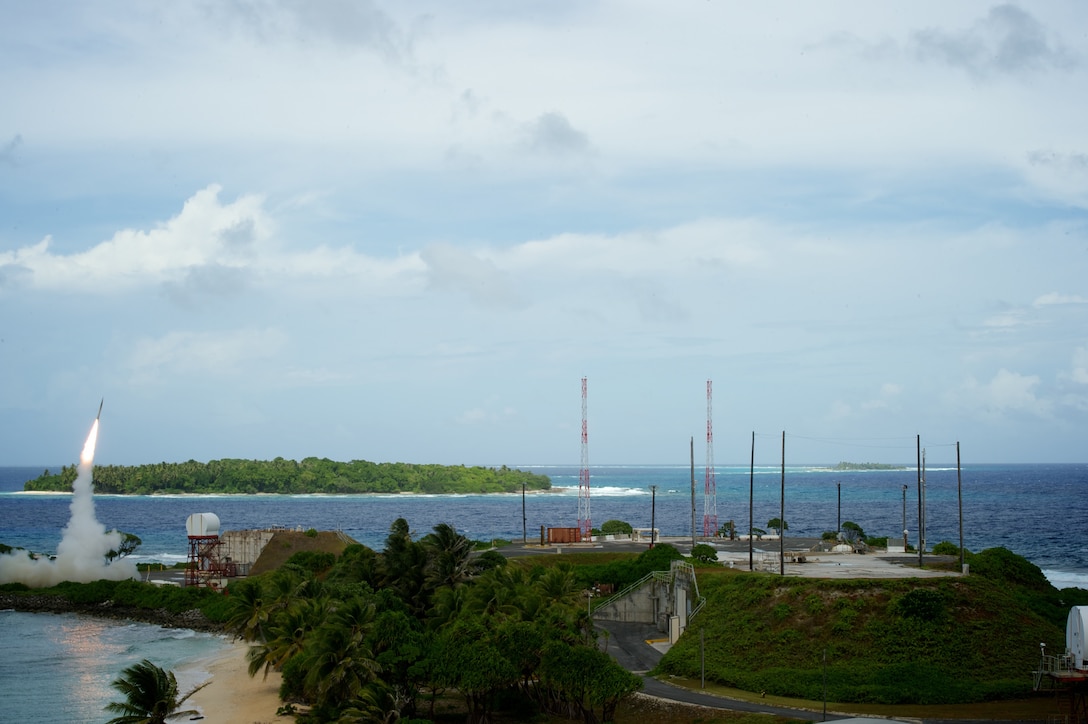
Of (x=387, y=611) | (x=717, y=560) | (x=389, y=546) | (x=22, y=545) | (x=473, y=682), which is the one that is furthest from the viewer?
(x=22, y=545)

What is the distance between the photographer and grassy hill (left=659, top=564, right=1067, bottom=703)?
5644cm

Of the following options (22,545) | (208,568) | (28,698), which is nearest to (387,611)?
(28,698)

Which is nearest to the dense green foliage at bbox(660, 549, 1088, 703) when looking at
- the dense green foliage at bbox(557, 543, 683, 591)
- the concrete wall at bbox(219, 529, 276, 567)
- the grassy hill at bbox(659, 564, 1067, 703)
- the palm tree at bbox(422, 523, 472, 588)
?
the grassy hill at bbox(659, 564, 1067, 703)

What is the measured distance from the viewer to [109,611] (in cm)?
10481

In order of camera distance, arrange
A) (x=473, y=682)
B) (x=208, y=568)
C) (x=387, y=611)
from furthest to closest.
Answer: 1. (x=208, y=568)
2. (x=387, y=611)
3. (x=473, y=682)

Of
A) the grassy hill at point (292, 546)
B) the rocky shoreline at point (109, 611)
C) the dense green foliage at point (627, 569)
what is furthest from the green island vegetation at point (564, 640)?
the grassy hill at point (292, 546)

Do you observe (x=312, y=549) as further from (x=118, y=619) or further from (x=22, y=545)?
(x=22, y=545)

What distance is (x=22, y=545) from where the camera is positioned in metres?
177

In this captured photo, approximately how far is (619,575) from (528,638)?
33.1 meters

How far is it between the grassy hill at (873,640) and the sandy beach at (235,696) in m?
24.2

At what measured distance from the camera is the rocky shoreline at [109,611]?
3848 inches

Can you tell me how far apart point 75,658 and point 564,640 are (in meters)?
47.4

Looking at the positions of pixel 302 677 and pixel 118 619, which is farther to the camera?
pixel 118 619

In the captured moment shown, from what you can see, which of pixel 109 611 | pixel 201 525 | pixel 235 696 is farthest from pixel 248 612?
pixel 201 525
